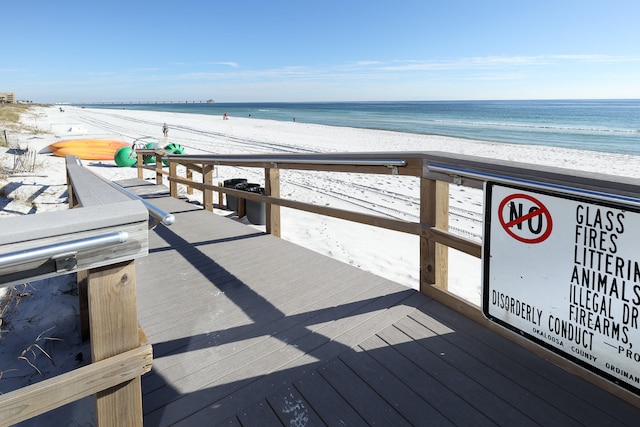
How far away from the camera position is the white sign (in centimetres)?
158

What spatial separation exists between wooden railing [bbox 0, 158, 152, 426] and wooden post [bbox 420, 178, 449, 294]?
6.23ft

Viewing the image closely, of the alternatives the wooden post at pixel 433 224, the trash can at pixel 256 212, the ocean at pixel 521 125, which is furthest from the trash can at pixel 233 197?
the ocean at pixel 521 125

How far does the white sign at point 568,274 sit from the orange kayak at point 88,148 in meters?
12.4

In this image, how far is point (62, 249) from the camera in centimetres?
110

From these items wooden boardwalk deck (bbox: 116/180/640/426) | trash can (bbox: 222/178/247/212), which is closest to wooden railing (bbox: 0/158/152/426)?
wooden boardwalk deck (bbox: 116/180/640/426)

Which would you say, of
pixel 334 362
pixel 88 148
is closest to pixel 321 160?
pixel 334 362

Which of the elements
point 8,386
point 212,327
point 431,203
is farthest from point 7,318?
point 431,203

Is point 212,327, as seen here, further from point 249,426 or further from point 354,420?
point 354,420

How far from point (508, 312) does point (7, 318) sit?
3.66m

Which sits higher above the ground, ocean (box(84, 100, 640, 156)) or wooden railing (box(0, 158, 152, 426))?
ocean (box(84, 100, 640, 156))

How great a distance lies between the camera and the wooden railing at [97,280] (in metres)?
1.08

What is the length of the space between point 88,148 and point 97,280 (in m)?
13.0

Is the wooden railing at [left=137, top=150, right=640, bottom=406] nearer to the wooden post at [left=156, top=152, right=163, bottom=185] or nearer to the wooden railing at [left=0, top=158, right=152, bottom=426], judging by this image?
the wooden railing at [left=0, top=158, right=152, bottom=426]

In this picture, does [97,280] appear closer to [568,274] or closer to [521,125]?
[568,274]
